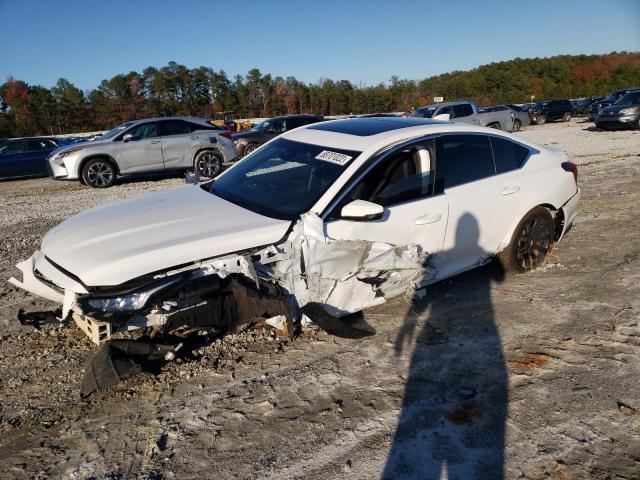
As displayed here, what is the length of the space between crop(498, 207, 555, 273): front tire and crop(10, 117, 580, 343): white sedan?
0.02 metres

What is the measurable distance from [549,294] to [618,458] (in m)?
2.28

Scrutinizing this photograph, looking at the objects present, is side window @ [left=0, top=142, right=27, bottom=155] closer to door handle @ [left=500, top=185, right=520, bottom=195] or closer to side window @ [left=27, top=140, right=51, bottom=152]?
side window @ [left=27, top=140, right=51, bottom=152]

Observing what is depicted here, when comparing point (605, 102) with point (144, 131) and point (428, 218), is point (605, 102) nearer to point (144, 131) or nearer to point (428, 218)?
point (144, 131)


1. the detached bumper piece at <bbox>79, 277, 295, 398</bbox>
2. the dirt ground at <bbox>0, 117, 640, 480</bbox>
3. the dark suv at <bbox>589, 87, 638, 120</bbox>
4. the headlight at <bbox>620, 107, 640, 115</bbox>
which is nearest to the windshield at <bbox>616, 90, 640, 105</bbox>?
the headlight at <bbox>620, 107, 640, 115</bbox>

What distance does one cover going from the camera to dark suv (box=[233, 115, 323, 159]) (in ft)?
54.7

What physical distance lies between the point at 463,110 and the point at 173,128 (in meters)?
11.8

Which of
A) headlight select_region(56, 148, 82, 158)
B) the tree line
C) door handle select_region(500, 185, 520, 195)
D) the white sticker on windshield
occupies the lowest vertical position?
door handle select_region(500, 185, 520, 195)

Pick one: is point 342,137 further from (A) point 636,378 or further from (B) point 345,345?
(A) point 636,378

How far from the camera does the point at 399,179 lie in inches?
165

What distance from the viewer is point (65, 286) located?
3186 millimetres

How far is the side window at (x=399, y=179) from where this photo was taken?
4004mm

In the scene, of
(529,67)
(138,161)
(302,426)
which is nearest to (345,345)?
(302,426)

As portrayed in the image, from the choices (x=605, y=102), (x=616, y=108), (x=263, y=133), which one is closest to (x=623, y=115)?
(x=616, y=108)

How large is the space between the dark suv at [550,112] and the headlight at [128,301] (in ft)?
113
